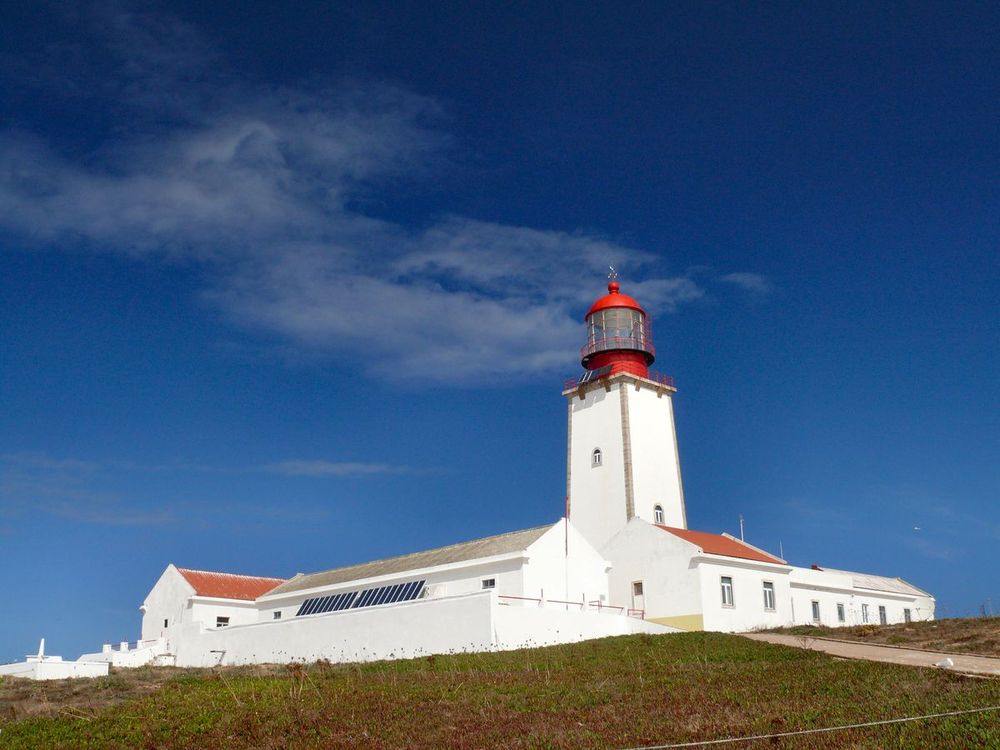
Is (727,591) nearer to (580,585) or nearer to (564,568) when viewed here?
(580,585)

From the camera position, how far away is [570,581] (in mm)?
30219

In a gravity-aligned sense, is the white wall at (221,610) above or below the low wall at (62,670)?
above

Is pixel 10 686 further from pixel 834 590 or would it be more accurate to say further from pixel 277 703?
pixel 834 590

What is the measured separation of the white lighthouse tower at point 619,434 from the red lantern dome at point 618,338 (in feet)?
0.13

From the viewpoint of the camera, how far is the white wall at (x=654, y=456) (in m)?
35.5

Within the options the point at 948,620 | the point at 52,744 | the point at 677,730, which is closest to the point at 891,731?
the point at 677,730

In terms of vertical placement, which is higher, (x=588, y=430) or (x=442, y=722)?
(x=588, y=430)

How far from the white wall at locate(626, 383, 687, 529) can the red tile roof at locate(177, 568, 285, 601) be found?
17.6m

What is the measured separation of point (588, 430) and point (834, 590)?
12.3 metres

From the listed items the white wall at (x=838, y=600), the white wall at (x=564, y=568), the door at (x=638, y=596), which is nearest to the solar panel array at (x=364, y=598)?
the white wall at (x=564, y=568)

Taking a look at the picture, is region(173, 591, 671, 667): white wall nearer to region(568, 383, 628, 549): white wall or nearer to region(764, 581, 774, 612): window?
region(764, 581, 774, 612): window

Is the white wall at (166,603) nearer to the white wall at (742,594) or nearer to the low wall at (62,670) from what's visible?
the low wall at (62,670)

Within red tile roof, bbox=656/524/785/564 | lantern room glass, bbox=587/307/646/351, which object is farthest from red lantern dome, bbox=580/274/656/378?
red tile roof, bbox=656/524/785/564

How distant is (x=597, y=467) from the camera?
36.5m
